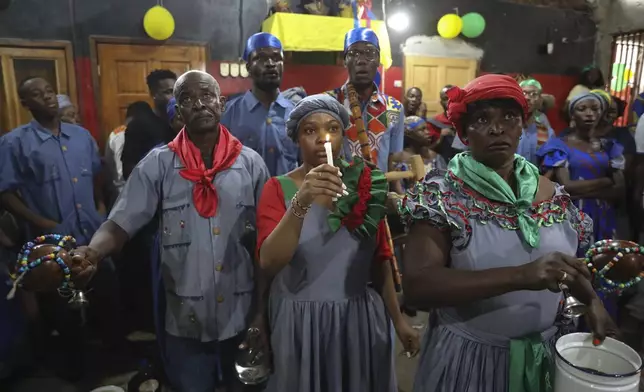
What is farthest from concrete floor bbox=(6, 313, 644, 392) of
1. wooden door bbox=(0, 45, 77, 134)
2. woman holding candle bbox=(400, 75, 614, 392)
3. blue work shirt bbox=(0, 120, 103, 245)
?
wooden door bbox=(0, 45, 77, 134)

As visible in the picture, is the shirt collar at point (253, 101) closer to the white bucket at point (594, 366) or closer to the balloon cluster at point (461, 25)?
the white bucket at point (594, 366)

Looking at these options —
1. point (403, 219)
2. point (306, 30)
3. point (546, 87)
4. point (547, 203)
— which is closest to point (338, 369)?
point (403, 219)

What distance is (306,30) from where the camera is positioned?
5871 millimetres

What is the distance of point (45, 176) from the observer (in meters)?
3.07

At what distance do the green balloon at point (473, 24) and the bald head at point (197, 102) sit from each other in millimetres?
6954

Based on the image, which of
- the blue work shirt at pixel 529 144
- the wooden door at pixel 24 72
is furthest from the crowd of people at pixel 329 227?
the wooden door at pixel 24 72

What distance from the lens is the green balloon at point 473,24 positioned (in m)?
7.82

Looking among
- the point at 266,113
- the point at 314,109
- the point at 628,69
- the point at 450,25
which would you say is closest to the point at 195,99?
the point at 314,109

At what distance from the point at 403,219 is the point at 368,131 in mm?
1623

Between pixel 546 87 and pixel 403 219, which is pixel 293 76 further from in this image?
pixel 403 219

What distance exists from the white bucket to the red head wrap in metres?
→ 0.67

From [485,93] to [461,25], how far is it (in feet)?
23.2

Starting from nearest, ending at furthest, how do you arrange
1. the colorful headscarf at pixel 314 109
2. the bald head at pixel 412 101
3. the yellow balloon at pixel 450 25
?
the colorful headscarf at pixel 314 109
the bald head at pixel 412 101
the yellow balloon at pixel 450 25

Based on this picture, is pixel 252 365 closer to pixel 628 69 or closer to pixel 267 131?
pixel 267 131
